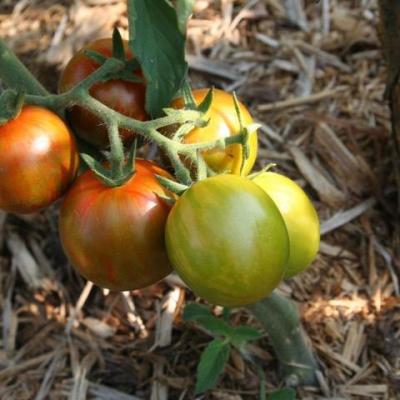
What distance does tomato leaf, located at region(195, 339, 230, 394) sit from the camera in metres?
1.27

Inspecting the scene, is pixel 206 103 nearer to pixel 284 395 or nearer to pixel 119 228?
pixel 119 228

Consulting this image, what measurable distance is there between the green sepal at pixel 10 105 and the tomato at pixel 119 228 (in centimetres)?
14

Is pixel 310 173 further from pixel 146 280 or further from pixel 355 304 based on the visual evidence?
pixel 146 280

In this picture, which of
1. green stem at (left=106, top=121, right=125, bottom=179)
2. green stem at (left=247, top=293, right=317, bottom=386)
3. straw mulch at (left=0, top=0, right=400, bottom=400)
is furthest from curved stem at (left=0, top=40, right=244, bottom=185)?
straw mulch at (left=0, top=0, right=400, bottom=400)

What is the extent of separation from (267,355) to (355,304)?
0.25m

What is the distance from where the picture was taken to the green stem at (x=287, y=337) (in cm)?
130

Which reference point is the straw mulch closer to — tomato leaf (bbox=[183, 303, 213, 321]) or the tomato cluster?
tomato leaf (bbox=[183, 303, 213, 321])

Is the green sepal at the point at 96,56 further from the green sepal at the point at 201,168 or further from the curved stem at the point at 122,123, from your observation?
the green sepal at the point at 201,168

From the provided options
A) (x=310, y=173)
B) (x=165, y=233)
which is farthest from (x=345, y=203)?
(x=165, y=233)

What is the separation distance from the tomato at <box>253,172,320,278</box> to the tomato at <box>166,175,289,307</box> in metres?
0.09

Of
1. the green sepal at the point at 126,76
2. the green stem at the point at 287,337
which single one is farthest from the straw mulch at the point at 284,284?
the green sepal at the point at 126,76

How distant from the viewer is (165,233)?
35.9 inches

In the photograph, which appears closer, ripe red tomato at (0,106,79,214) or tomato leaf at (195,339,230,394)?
ripe red tomato at (0,106,79,214)

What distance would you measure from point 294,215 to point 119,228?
264 mm
